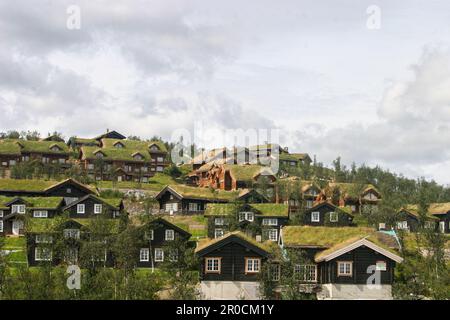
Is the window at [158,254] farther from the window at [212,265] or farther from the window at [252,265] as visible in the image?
the window at [252,265]

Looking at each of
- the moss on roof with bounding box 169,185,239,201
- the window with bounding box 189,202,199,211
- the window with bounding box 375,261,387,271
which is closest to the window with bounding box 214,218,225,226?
the moss on roof with bounding box 169,185,239,201

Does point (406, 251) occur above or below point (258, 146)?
below

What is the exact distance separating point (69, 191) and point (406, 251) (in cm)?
4194

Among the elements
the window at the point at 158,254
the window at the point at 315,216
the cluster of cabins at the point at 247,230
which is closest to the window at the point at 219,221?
the cluster of cabins at the point at 247,230

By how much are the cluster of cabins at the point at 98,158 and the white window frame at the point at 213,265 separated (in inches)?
1977

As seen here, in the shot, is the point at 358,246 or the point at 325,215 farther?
the point at 325,215

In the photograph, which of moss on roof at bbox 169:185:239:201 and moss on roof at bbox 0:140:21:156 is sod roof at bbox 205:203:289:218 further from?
moss on roof at bbox 0:140:21:156

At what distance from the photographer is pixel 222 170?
92.9m

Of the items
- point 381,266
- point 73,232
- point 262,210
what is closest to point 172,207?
point 262,210

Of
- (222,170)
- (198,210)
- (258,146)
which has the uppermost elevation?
(258,146)

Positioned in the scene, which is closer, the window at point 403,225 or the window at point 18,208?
the window at point 18,208

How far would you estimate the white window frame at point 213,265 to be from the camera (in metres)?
47.2

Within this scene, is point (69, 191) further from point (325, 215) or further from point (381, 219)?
point (381, 219)
